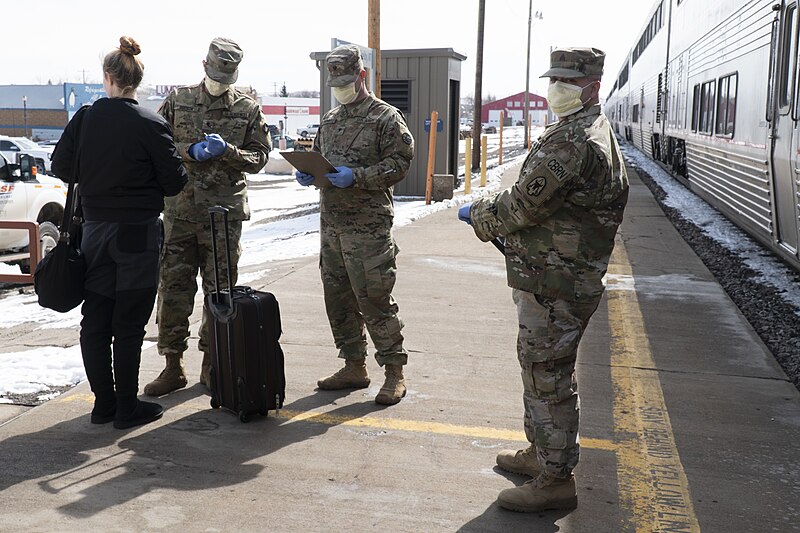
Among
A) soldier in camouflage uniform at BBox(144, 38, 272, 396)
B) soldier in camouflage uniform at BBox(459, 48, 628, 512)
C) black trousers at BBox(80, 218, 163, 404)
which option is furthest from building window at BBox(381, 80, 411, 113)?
soldier in camouflage uniform at BBox(459, 48, 628, 512)

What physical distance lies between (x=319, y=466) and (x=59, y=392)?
190cm

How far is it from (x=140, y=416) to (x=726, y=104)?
29.4 feet

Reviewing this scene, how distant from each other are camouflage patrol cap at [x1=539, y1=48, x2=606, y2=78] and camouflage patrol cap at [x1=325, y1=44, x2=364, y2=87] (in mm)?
1565

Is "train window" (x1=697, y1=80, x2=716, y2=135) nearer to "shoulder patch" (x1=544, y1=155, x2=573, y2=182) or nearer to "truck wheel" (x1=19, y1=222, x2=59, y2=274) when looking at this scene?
"truck wheel" (x1=19, y1=222, x2=59, y2=274)

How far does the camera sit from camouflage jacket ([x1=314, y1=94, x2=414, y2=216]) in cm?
468

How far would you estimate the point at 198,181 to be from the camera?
15.8 ft

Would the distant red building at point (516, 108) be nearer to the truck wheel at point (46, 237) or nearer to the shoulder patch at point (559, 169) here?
the truck wheel at point (46, 237)

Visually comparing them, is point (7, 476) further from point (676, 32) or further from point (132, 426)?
point (676, 32)

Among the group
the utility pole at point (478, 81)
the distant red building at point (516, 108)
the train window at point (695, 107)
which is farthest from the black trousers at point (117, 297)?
the distant red building at point (516, 108)

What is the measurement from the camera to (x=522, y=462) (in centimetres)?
377

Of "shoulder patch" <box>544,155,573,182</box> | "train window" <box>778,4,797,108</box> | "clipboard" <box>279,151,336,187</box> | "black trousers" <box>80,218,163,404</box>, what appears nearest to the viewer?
"shoulder patch" <box>544,155,573,182</box>

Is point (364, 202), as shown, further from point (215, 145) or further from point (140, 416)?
point (140, 416)

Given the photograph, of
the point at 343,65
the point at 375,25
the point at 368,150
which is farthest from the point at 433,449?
the point at 375,25

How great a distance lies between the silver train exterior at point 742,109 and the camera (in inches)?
300
